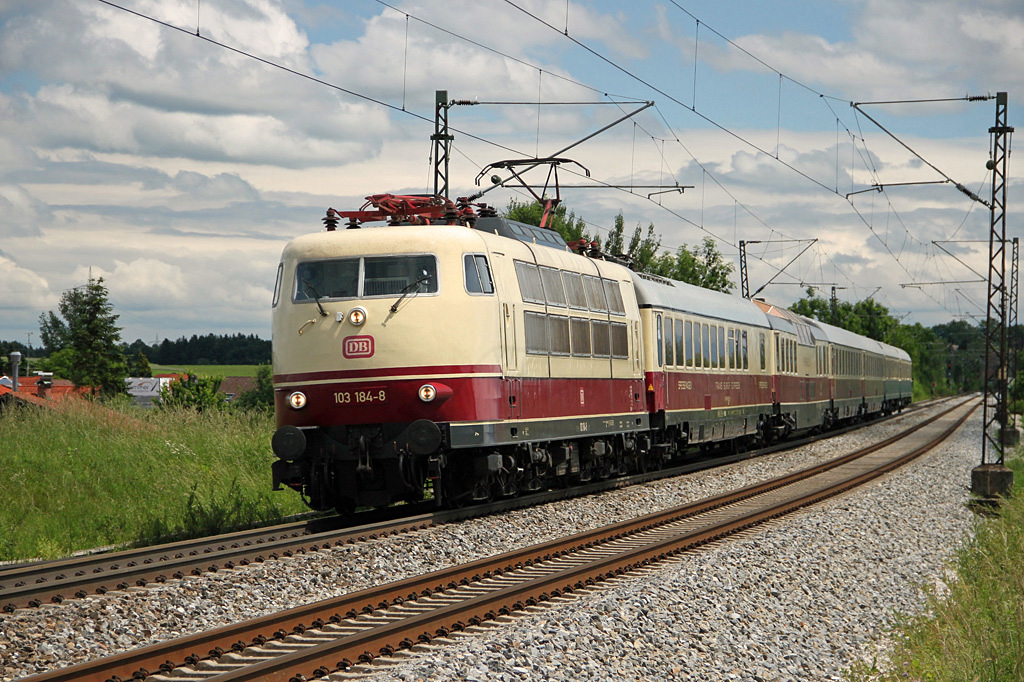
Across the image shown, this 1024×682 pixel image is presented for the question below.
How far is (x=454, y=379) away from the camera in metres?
13.6

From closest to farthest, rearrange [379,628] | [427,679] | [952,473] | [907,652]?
1. [427,679]
2. [379,628]
3. [907,652]
4. [952,473]

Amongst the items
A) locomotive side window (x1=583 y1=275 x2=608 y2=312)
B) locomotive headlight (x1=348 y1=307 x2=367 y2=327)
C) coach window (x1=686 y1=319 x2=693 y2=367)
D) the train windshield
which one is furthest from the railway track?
coach window (x1=686 y1=319 x2=693 y2=367)

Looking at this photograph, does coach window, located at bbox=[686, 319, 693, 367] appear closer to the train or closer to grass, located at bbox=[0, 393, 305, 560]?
the train

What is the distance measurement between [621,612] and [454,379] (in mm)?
5339

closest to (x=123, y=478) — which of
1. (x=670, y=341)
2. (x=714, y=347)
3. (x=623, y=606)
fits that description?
(x=623, y=606)

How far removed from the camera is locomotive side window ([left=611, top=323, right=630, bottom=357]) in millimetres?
18438

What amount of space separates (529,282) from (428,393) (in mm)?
2703

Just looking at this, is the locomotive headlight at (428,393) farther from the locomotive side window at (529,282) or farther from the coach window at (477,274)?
the locomotive side window at (529,282)

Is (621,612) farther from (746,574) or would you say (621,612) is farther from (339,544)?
(339,544)

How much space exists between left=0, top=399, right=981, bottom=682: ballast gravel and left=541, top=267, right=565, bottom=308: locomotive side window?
290cm

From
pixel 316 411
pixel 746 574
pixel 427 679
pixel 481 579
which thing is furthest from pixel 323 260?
pixel 427 679

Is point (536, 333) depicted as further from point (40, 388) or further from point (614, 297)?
point (40, 388)

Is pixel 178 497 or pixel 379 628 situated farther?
pixel 178 497

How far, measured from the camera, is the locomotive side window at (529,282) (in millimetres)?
15086
